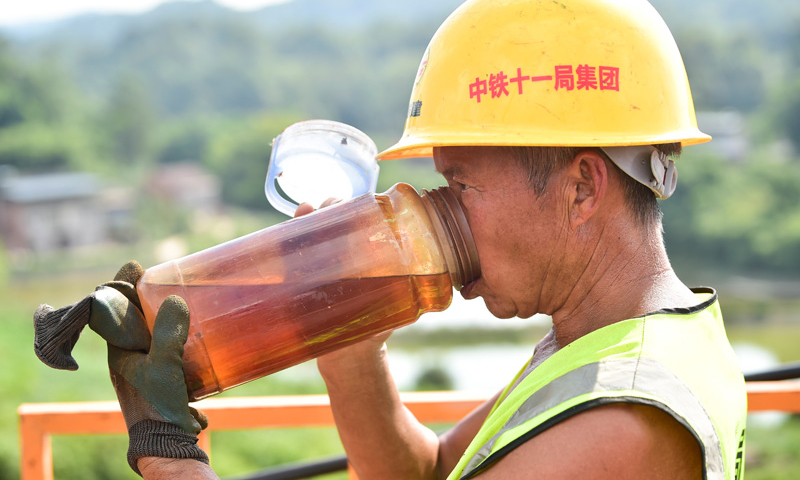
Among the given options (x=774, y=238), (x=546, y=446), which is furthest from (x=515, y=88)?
(x=774, y=238)

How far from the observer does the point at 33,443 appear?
2.98m

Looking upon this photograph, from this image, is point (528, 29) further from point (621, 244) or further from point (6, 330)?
point (6, 330)

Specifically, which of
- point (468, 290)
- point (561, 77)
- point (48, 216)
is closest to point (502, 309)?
point (468, 290)

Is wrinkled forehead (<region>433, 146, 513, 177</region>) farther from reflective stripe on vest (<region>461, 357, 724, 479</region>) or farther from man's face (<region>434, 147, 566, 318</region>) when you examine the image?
reflective stripe on vest (<region>461, 357, 724, 479</region>)

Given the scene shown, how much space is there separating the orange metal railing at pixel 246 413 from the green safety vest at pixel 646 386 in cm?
120

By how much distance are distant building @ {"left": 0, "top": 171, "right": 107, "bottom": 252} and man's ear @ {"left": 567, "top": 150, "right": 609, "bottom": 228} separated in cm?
6118

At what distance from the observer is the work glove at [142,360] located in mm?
1818

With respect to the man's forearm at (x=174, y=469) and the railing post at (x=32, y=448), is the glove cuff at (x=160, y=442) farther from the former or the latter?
the railing post at (x=32, y=448)

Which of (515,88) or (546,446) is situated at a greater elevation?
(515,88)

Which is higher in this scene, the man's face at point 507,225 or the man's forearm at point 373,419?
the man's face at point 507,225

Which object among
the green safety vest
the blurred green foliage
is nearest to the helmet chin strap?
the green safety vest

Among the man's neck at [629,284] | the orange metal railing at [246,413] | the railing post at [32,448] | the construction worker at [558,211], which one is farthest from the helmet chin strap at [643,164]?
the railing post at [32,448]

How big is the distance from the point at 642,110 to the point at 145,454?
133 centimetres

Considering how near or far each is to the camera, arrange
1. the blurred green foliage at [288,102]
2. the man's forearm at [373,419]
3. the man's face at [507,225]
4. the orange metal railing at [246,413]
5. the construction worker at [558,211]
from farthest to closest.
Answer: the blurred green foliage at [288,102] < the orange metal railing at [246,413] < the man's forearm at [373,419] < the man's face at [507,225] < the construction worker at [558,211]
